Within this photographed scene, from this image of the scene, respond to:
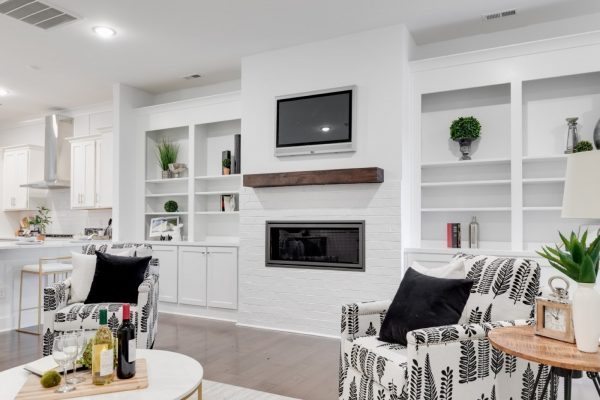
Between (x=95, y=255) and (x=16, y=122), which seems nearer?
(x=95, y=255)

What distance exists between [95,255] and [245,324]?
71.5 inches

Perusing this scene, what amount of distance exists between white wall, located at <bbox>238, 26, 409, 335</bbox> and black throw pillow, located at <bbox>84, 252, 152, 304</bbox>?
160 centimetres

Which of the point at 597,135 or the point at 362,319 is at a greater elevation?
the point at 597,135

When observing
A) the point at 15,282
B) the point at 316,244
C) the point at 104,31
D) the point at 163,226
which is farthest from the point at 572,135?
the point at 15,282

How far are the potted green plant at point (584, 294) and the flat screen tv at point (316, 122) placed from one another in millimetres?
2739

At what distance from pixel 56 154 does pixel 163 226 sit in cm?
268

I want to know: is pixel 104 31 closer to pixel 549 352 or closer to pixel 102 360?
pixel 102 360

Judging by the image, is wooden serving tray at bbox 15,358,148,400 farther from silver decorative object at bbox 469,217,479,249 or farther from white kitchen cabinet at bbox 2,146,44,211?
white kitchen cabinet at bbox 2,146,44,211

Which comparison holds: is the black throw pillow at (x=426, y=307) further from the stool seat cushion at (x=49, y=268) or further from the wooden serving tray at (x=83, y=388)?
the stool seat cushion at (x=49, y=268)

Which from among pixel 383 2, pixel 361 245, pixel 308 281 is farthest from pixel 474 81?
pixel 308 281

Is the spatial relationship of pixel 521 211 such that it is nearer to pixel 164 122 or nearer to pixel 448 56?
pixel 448 56

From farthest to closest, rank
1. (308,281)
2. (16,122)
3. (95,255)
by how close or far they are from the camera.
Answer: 1. (16,122)
2. (308,281)
3. (95,255)

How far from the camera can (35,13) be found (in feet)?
12.9

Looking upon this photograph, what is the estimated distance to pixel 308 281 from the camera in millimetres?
4516
